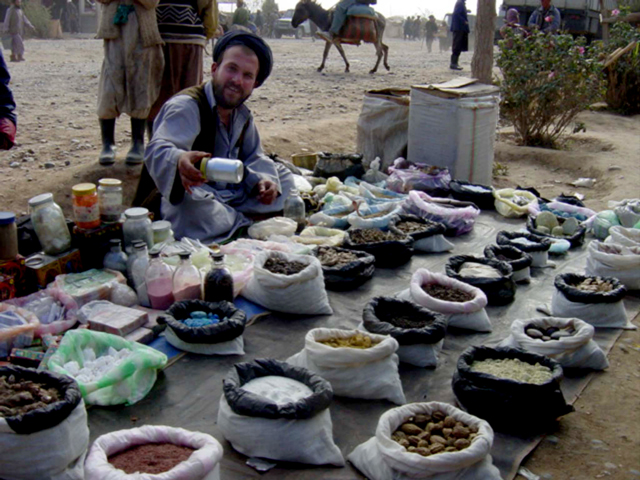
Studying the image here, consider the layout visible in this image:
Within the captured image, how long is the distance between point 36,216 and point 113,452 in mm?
1665

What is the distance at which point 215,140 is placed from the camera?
163 inches

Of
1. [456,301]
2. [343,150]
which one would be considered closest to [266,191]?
[456,301]

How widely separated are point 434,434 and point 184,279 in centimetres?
149

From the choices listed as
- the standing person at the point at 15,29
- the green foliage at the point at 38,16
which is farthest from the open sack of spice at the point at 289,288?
the green foliage at the point at 38,16

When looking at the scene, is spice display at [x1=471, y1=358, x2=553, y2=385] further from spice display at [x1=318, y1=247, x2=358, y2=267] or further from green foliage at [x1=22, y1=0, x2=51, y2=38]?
green foliage at [x1=22, y1=0, x2=51, y2=38]

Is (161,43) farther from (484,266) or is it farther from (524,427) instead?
(524,427)

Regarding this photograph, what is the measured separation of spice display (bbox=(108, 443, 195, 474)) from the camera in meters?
1.91

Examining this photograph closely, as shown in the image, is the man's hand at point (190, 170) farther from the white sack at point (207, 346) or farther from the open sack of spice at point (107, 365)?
the open sack of spice at point (107, 365)

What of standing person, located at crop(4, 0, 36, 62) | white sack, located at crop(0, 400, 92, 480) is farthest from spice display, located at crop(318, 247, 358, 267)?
standing person, located at crop(4, 0, 36, 62)

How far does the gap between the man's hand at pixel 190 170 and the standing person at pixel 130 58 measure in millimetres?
1738

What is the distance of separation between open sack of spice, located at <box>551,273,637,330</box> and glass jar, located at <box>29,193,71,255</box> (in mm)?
2495

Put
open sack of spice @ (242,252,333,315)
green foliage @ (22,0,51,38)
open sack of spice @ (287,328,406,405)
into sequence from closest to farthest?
open sack of spice @ (287,328,406,405), open sack of spice @ (242,252,333,315), green foliage @ (22,0,51,38)

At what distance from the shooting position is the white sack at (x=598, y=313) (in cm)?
329

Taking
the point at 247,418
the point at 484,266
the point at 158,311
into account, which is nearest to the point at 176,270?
the point at 158,311
